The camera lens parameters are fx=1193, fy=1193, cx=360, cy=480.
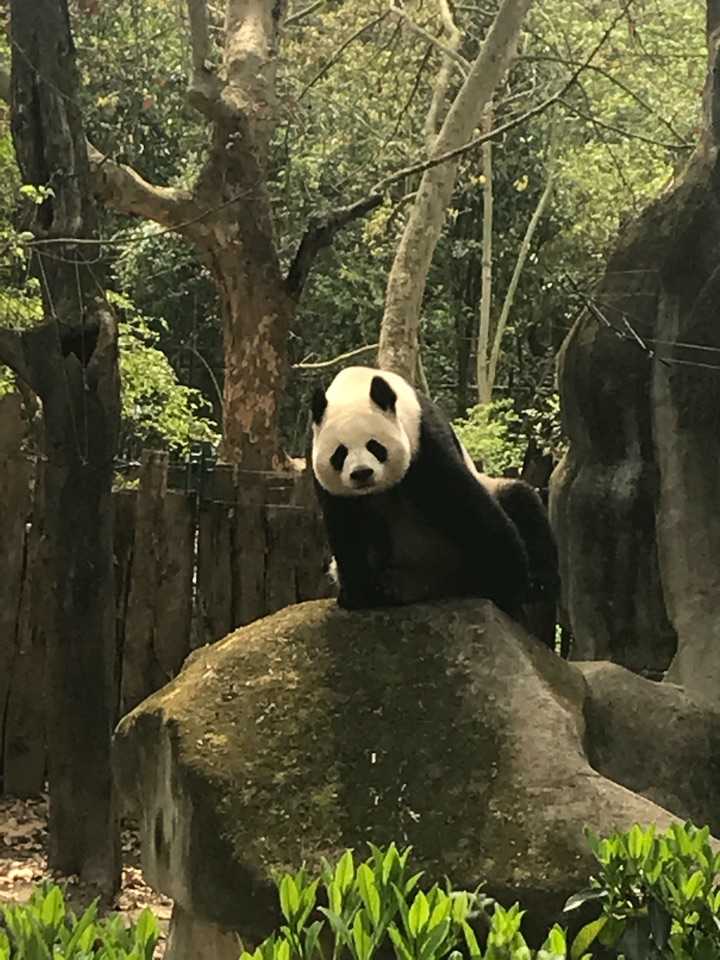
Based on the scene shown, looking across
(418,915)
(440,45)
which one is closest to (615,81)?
(440,45)

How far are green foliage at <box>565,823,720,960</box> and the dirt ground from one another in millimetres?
3030

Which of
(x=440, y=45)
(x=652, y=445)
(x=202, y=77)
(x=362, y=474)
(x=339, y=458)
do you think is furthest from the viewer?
(x=440, y=45)

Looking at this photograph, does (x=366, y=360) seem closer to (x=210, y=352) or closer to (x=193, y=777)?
(x=210, y=352)

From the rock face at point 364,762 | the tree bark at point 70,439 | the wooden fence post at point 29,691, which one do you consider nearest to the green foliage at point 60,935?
the rock face at point 364,762

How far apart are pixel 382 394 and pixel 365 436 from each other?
173mm

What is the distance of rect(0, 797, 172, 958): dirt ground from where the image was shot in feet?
17.4

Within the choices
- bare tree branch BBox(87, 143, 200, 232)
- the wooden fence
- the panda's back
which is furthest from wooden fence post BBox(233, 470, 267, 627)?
bare tree branch BBox(87, 143, 200, 232)

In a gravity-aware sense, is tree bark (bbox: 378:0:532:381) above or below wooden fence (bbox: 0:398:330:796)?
above

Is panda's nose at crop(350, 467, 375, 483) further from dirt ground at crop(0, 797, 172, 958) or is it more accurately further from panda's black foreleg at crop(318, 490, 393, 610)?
dirt ground at crop(0, 797, 172, 958)

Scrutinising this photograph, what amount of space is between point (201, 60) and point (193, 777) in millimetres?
7176

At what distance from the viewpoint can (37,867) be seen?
18.7 feet

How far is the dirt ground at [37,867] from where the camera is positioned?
5.32 meters

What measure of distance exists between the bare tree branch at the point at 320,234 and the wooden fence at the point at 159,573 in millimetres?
1942

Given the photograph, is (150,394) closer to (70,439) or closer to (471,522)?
(70,439)
